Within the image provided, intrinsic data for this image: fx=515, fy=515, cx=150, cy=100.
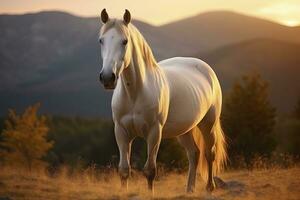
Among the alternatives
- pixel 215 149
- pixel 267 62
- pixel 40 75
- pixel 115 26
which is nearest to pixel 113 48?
pixel 115 26

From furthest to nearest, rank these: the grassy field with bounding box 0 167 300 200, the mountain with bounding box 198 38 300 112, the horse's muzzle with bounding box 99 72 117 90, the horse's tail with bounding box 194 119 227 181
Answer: the mountain with bounding box 198 38 300 112, the horse's tail with bounding box 194 119 227 181, the grassy field with bounding box 0 167 300 200, the horse's muzzle with bounding box 99 72 117 90

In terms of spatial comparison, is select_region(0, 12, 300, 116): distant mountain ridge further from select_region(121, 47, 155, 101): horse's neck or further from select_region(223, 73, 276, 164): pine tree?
select_region(121, 47, 155, 101): horse's neck

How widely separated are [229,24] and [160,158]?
135m

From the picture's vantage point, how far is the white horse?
6.23m

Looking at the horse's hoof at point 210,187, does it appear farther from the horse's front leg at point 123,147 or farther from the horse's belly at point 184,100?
the horse's front leg at point 123,147

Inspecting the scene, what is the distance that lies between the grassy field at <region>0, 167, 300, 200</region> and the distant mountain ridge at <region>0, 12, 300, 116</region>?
280 ft

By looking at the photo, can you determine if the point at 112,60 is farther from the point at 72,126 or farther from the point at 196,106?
the point at 72,126

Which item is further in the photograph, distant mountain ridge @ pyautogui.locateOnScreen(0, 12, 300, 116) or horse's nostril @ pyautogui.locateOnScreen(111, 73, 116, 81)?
distant mountain ridge @ pyautogui.locateOnScreen(0, 12, 300, 116)

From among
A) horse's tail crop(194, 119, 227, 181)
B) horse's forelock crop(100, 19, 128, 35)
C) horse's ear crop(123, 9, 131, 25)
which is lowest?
horse's tail crop(194, 119, 227, 181)

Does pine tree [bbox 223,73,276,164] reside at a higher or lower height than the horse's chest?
lower

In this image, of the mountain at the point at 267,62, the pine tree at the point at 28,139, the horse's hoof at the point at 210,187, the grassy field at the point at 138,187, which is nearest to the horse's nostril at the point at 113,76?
the grassy field at the point at 138,187

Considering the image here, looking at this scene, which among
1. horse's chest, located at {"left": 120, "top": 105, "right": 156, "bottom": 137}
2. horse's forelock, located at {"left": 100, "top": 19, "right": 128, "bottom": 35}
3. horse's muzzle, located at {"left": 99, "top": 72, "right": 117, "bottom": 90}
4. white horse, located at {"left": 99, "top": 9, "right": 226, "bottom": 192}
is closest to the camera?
horse's muzzle, located at {"left": 99, "top": 72, "right": 117, "bottom": 90}

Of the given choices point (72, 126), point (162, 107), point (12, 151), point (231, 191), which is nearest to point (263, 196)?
point (231, 191)

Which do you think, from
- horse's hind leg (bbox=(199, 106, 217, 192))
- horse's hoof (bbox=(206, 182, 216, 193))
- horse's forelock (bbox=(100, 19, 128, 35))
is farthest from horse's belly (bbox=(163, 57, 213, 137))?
horse's forelock (bbox=(100, 19, 128, 35))
